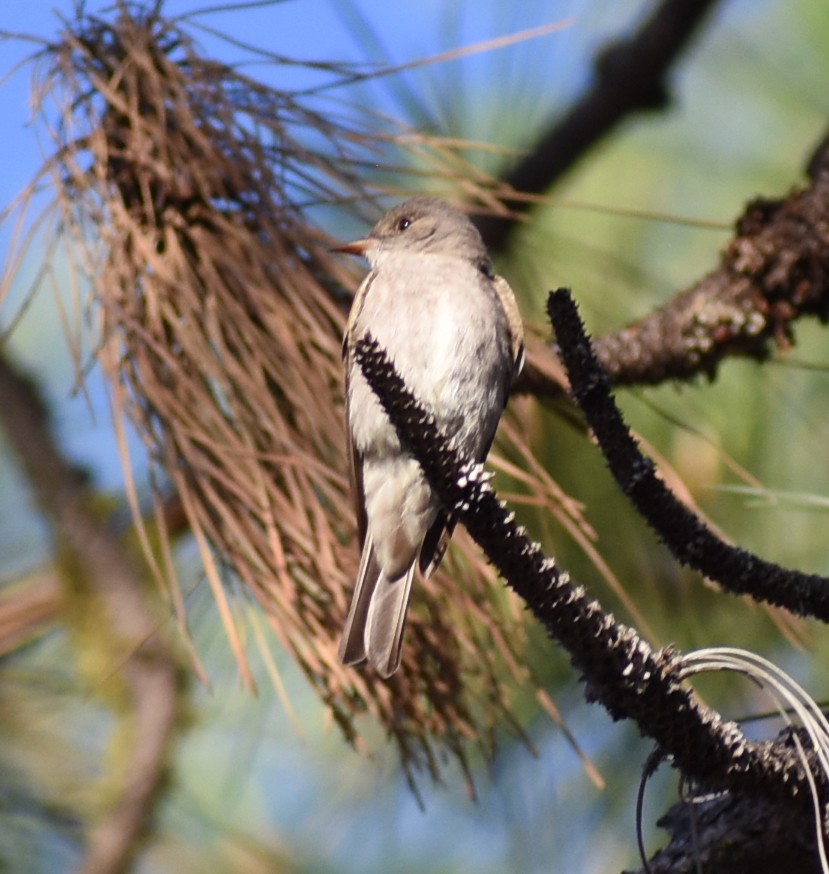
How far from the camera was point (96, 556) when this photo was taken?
6.75ft

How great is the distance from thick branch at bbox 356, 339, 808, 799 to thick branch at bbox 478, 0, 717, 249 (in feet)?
3.68

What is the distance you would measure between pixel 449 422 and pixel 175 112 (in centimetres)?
59

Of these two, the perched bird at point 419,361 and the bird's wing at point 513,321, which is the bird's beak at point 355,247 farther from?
the bird's wing at point 513,321

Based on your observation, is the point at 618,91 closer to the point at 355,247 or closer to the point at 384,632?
the point at 355,247

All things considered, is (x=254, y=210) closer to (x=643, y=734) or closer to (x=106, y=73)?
(x=106, y=73)

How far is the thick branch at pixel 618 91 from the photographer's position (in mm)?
2201

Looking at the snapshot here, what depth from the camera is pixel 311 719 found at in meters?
2.79

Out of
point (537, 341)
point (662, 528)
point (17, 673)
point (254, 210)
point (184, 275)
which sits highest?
point (254, 210)

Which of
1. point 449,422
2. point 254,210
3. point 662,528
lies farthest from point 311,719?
point 662,528

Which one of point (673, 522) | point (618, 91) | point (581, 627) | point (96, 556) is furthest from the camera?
point (618, 91)

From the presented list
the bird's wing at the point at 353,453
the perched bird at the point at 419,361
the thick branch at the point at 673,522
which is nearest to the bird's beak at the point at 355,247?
the perched bird at the point at 419,361

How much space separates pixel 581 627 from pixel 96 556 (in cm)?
112

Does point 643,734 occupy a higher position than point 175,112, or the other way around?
point 175,112

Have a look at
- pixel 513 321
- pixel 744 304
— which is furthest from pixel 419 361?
pixel 744 304
